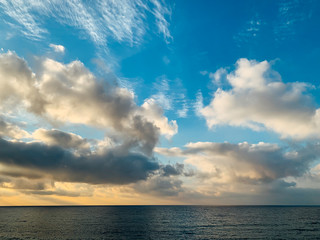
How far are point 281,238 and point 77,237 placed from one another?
222 ft

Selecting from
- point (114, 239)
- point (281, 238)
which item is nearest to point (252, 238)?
point (281, 238)

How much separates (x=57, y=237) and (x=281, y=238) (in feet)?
246

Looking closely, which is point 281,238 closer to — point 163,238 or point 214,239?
point 214,239

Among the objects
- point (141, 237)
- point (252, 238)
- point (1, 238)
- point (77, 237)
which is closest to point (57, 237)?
point (77, 237)

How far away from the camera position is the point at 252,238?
7131cm

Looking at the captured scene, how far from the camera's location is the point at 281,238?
7106cm

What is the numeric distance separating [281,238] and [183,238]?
105 feet

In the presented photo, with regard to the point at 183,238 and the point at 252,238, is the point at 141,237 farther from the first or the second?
the point at 252,238

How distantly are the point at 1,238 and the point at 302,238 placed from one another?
101 metres

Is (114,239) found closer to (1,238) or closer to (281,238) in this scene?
(1,238)

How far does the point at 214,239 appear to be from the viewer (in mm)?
70625

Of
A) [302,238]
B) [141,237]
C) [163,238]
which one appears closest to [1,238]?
[141,237]

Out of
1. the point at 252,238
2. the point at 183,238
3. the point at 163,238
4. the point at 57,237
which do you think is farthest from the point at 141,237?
the point at 252,238

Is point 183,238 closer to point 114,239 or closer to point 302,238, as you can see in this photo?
point 114,239
